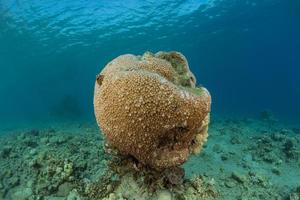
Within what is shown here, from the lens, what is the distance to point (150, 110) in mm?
4293

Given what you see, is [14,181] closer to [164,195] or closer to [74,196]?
[74,196]

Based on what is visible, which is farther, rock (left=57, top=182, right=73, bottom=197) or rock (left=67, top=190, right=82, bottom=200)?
rock (left=57, top=182, right=73, bottom=197)

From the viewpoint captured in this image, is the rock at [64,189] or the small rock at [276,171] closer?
the rock at [64,189]

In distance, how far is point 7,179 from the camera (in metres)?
7.43

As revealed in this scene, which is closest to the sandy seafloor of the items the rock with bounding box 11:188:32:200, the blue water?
the rock with bounding box 11:188:32:200

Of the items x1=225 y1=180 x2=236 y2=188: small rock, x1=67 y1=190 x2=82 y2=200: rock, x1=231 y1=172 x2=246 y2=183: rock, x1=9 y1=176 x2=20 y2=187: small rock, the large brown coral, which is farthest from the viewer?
x1=9 y1=176 x2=20 y2=187: small rock

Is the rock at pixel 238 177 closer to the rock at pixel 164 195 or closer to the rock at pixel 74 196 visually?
the rock at pixel 164 195

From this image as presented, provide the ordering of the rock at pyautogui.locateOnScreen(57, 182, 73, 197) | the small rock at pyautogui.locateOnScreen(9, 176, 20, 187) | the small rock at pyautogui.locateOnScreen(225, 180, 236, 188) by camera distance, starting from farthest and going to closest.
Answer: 1. the small rock at pyautogui.locateOnScreen(9, 176, 20, 187)
2. the small rock at pyautogui.locateOnScreen(225, 180, 236, 188)
3. the rock at pyautogui.locateOnScreen(57, 182, 73, 197)

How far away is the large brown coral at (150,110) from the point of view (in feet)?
14.1

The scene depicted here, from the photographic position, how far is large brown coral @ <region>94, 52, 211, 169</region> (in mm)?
4297

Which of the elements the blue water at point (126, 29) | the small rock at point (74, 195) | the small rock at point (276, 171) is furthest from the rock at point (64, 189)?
the blue water at point (126, 29)

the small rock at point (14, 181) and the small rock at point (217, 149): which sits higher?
the small rock at point (14, 181)

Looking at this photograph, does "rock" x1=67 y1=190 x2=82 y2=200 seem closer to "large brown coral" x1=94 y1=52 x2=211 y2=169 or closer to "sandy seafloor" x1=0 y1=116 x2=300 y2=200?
"sandy seafloor" x1=0 y1=116 x2=300 y2=200

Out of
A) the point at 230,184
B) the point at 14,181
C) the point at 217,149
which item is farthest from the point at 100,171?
the point at 217,149
